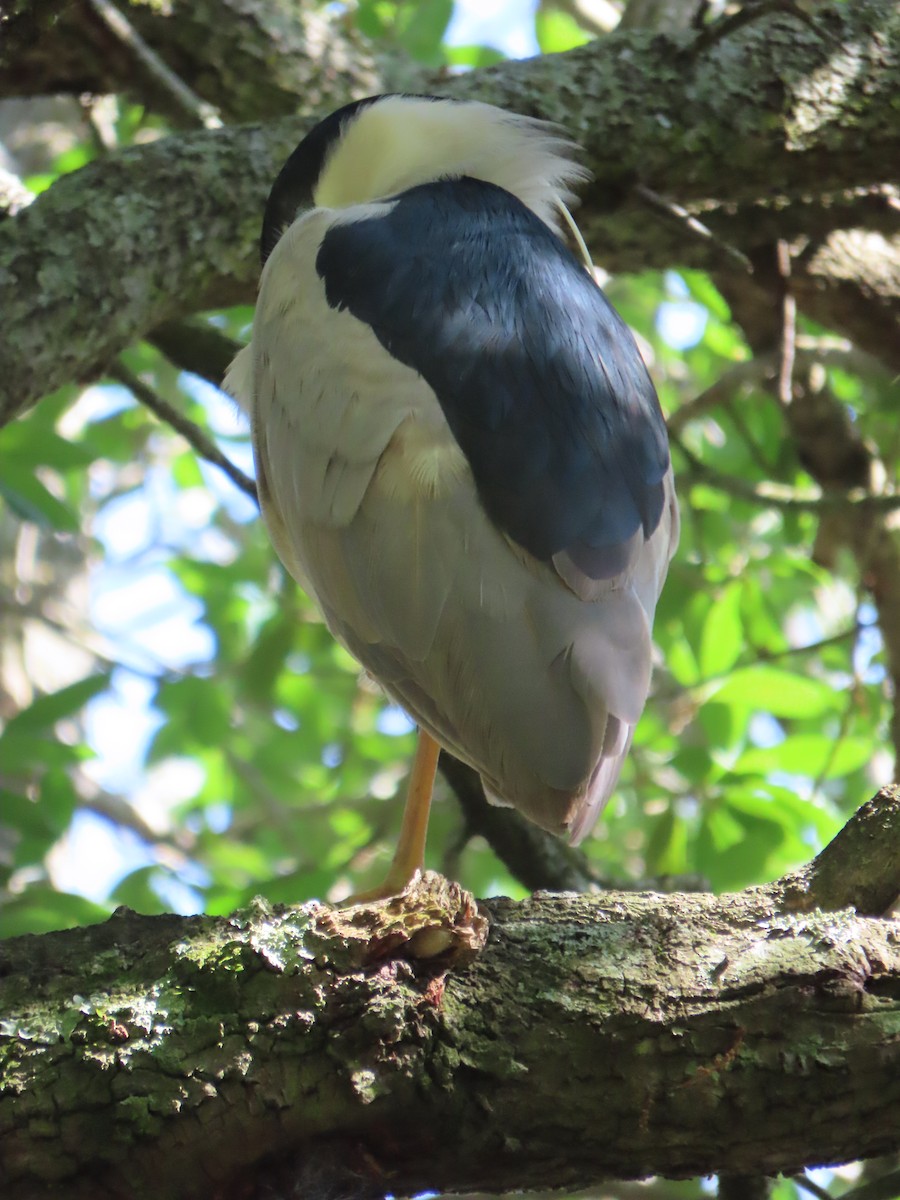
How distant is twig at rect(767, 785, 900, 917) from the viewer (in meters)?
1.68

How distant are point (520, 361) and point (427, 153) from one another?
2.96ft

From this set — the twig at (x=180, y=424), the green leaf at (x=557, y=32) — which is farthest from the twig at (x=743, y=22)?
the green leaf at (x=557, y=32)

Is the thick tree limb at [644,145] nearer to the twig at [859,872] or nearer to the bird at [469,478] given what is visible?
the bird at [469,478]

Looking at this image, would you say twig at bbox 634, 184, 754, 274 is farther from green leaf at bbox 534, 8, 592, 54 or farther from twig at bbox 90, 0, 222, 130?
green leaf at bbox 534, 8, 592, 54

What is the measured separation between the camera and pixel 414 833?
2205mm

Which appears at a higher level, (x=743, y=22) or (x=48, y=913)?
(x=743, y=22)

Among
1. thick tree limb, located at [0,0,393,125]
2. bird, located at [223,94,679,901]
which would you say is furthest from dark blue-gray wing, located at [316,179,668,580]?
thick tree limb, located at [0,0,393,125]

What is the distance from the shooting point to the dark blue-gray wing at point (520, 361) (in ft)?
6.41

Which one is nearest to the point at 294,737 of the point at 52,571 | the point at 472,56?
the point at 52,571

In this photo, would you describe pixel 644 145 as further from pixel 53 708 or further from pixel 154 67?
pixel 53 708

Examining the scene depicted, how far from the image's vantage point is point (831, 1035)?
4.58ft

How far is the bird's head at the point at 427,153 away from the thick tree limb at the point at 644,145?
0.09m

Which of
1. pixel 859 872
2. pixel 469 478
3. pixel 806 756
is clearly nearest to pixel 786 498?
pixel 806 756

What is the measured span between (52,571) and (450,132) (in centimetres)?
410
